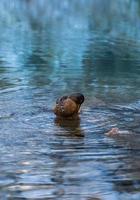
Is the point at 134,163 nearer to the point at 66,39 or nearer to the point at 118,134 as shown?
the point at 118,134

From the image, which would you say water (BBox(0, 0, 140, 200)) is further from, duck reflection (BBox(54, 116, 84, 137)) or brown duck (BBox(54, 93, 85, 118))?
brown duck (BBox(54, 93, 85, 118))

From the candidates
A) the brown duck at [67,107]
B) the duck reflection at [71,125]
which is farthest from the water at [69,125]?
the brown duck at [67,107]

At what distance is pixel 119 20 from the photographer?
31000mm

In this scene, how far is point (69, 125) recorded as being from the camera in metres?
8.07

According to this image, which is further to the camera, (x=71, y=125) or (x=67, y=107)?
(x=67, y=107)

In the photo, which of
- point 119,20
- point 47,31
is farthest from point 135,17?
point 47,31

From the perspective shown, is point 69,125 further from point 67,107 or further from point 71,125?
point 67,107

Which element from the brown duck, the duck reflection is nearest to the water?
the duck reflection

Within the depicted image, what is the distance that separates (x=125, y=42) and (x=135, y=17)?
1257cm

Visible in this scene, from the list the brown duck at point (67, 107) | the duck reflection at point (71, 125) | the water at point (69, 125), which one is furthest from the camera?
the brown duck at point (67, 107)

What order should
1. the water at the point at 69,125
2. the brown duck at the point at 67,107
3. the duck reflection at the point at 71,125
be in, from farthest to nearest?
the brown duck at the point at 67,107 < the duck reflection at the point at 71,125 < the water at the point at 69,125

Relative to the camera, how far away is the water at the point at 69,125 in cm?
564

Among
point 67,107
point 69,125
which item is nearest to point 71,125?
point 69,125

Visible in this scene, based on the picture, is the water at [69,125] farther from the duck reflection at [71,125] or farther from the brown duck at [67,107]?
the brown duck at [67,107]
